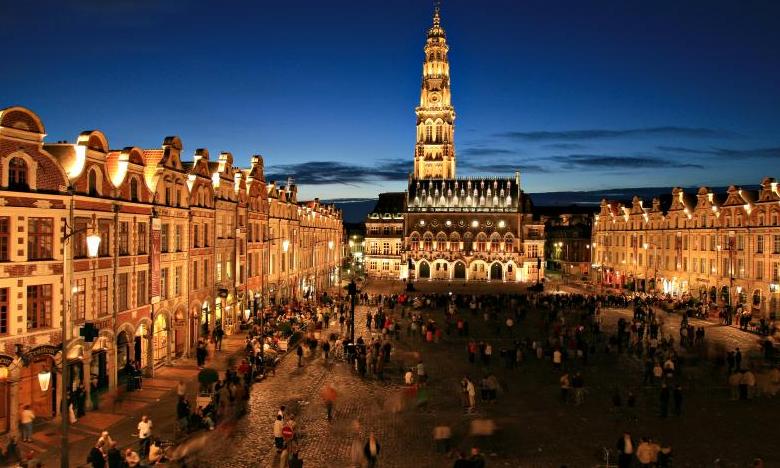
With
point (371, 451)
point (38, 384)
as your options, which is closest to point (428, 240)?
point (38, 384)

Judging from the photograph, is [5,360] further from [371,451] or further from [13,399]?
[371,451]

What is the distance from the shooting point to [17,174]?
74.6ft

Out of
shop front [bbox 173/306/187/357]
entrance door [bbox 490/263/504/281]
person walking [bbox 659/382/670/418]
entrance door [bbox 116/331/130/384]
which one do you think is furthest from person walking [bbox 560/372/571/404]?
entrance door [bbox 490/263/504/281]

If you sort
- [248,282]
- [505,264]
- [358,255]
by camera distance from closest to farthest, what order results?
[248,282] < [505,264] < [358,255]

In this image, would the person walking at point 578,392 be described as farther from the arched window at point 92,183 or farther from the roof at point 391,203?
the roof at point 391,203

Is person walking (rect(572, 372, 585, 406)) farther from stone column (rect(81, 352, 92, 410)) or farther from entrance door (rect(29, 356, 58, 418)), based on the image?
entrance door (rect(29, 356, 58, 418))

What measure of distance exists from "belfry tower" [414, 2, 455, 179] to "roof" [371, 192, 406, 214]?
7652 mm

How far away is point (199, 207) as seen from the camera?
38844 millimetres

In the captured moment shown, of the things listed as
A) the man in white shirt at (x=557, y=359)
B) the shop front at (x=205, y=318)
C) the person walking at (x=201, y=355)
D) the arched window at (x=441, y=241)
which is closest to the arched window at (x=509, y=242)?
the arched window at (x=441, y=241)

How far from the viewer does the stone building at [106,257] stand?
22.4 metres

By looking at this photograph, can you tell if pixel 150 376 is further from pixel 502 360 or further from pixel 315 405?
pixel 502 360

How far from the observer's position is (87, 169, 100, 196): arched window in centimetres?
2659

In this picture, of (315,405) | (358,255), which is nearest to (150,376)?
(315,405)

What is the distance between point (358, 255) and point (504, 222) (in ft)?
189
